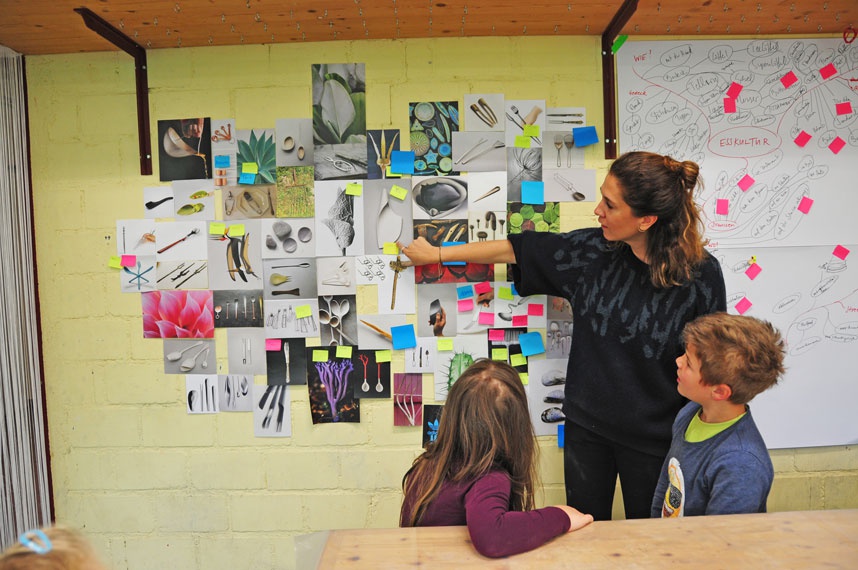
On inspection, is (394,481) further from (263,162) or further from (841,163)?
(841,163)

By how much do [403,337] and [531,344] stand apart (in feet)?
1.58

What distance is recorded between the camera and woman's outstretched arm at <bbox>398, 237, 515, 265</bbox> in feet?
6.81

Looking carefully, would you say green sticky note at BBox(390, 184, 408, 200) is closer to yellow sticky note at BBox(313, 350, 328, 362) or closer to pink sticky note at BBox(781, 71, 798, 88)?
yellow sticky note at BBox(313, 350, 328, 362)

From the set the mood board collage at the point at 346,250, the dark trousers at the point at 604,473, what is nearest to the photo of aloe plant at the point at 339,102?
the mood board collage at the point at 346,250

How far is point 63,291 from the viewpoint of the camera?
7.73 ft

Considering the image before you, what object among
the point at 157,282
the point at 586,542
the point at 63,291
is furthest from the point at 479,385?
the point at 63,291

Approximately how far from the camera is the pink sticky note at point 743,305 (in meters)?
2.30

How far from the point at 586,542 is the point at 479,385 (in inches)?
16.1

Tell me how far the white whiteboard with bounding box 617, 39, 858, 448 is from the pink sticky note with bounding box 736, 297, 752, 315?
2 cm

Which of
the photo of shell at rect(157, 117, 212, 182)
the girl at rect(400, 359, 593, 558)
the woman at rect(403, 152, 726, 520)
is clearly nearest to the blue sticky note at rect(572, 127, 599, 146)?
the woman at rect(403, 152, 726, 520)

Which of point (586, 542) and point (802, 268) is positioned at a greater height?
point (802, 268)

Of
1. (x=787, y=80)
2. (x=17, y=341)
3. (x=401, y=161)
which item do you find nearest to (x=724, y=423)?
(x=401, y=161)

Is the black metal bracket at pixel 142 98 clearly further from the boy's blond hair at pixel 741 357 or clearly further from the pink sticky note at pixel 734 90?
the pink sticky note at pixel 734 90

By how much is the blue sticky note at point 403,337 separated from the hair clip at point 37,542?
1.54m
